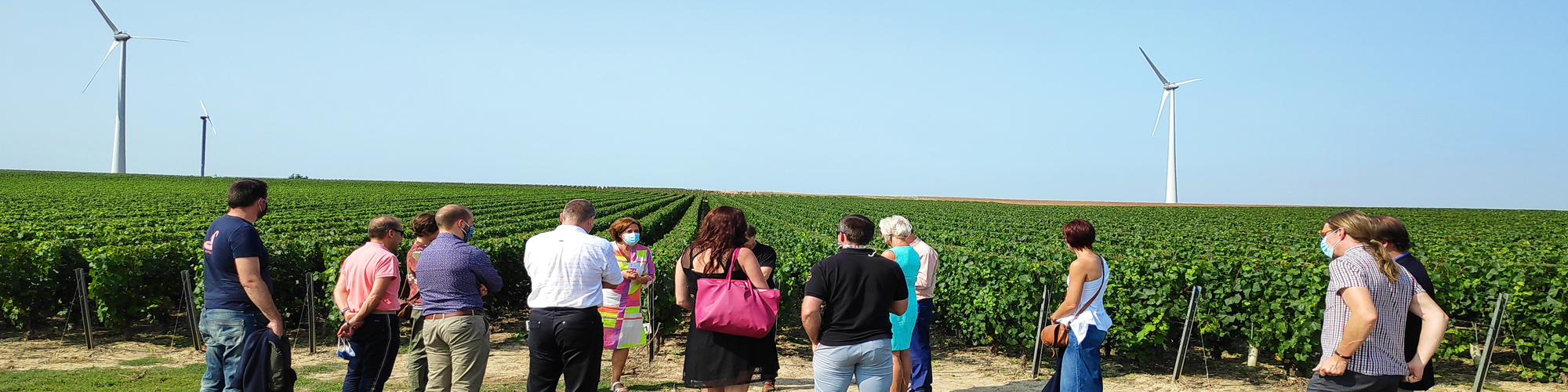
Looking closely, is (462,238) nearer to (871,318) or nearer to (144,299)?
(871,318)

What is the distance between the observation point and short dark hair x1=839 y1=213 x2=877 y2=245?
14.4 feet

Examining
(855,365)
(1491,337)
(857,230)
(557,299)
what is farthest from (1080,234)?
(1491,337)

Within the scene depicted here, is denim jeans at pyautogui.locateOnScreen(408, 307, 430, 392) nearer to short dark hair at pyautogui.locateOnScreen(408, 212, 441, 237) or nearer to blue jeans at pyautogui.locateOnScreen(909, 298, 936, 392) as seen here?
short dark hair at pyautogui.locateOnScreen(408, 212, 441, 237)

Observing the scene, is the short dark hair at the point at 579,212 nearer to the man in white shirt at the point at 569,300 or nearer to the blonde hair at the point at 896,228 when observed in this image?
the man in white shirt at the point at 569,300

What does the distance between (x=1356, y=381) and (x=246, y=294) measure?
5524 mm

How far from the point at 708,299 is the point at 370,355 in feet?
8.42

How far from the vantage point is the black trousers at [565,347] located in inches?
185

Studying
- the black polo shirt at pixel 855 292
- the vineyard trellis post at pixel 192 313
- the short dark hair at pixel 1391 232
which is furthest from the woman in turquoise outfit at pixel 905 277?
the vineyard trellis post at pixel 192 313

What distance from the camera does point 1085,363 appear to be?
4949mm

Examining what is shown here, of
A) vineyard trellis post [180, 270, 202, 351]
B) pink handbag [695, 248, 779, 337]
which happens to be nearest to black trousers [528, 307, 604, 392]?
pink handbag [695, 248, 779, 337]

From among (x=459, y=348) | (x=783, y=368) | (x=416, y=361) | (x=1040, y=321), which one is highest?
(x=459, y=348)

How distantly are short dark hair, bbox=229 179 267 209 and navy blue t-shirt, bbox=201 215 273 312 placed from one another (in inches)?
3.2

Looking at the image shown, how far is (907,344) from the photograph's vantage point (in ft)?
18.4

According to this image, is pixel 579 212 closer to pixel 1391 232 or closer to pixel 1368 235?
pixel 1368 235
